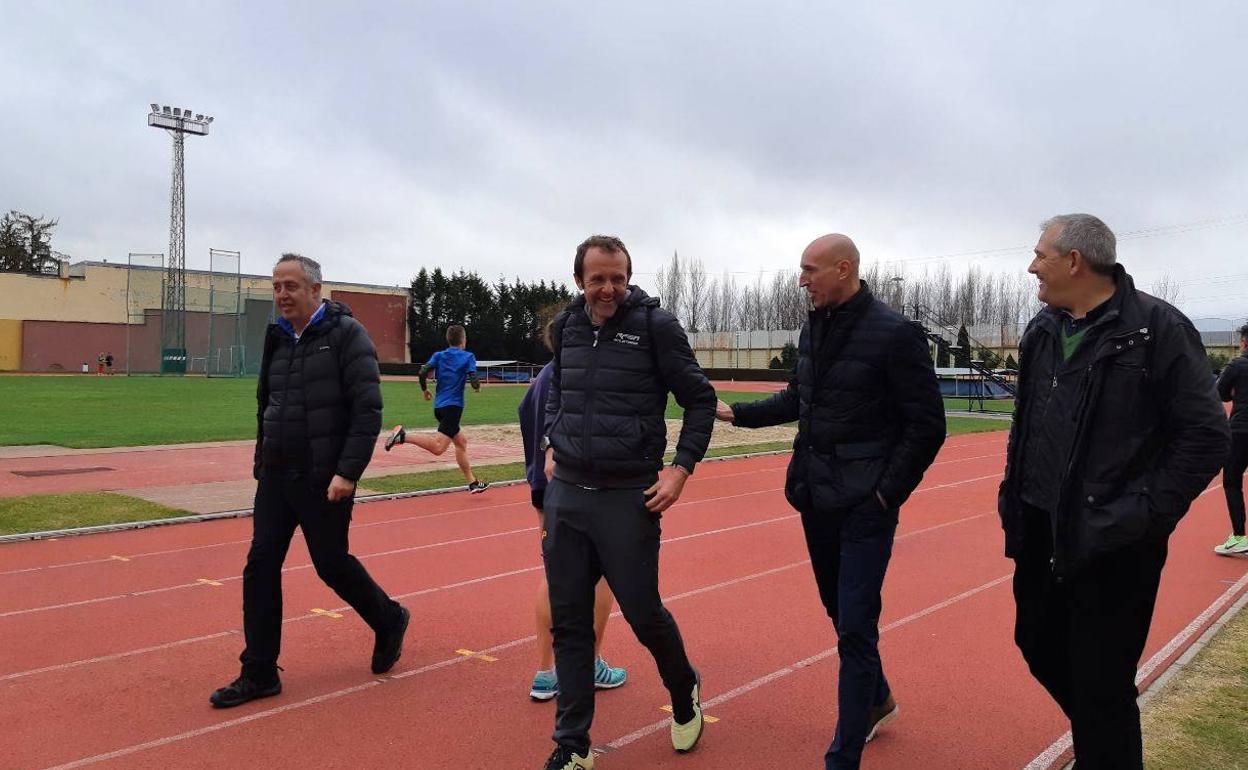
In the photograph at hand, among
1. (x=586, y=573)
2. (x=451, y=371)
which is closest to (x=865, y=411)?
(x=586, y=573)

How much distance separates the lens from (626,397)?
376 centimetres

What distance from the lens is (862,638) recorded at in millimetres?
3600

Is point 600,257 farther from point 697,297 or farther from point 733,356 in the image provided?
point 697,297

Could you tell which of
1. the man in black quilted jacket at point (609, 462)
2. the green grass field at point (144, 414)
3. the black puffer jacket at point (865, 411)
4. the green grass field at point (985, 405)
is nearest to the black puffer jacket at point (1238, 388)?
the black puffer jacket at point (865, 411)

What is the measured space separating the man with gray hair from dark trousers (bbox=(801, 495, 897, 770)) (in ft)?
1.70

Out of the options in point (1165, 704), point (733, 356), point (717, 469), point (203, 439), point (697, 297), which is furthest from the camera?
point (697, 297)

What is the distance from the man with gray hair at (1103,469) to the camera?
2879mm

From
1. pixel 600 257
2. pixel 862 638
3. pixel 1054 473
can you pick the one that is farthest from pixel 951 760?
pixel 600 257

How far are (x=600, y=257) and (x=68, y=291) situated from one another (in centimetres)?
7009

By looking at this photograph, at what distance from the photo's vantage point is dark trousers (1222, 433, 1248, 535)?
8.23 metres

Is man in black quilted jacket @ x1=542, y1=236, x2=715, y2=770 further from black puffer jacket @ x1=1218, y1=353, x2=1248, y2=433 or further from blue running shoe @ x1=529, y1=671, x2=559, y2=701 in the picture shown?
black puffer jacket @ x1=1218, y1=353, x2=1248, y2=433

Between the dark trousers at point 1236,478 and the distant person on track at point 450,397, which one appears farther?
the distant person on track at point 450,397

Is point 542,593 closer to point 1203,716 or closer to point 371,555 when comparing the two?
point 1203,716

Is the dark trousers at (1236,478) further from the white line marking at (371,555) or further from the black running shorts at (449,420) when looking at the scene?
the black running shorts at (449,420)
